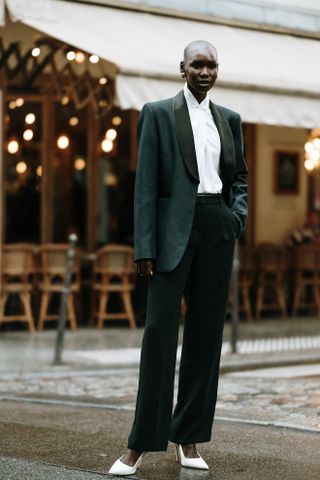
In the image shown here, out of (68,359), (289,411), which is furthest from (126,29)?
(289,411)

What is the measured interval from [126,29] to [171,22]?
966 mm

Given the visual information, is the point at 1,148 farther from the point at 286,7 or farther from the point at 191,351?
the point at 191,351

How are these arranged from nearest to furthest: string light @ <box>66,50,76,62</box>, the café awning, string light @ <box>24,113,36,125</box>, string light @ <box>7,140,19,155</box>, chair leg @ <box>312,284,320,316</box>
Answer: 1. the café awning
2. string light @ <box>66,50,76,62</box>
3. string light @ <box>7,140,19,155</box>
4. string light @ <box>24,113,36,125</box>
5. chair leg @ <box>312,284,320,316</box>

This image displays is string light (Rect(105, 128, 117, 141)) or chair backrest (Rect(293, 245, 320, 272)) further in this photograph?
chair backrest (Rect(293, 245, 320, 272))

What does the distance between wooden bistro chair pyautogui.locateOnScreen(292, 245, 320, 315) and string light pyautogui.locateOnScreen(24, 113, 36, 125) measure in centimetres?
408

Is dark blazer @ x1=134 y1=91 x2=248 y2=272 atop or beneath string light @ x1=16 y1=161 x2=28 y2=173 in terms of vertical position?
beneath

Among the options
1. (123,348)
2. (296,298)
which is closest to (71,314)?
(123,348)

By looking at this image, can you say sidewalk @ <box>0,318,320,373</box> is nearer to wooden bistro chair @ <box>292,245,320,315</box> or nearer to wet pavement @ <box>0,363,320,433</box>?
wet pavement @ <box>0,363,320,433</box>

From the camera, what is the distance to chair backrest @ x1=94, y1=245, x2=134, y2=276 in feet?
42.5

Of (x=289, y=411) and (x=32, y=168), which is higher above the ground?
(x=32, y=168)

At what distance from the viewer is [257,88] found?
10844 mm

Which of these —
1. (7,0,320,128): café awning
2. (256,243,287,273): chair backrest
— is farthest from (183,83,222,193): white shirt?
(256,243,287,273): chair backrest

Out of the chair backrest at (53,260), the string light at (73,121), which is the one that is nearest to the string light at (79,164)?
the string light at (73,121)

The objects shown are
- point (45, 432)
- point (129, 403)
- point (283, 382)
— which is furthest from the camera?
point (283, 382)
